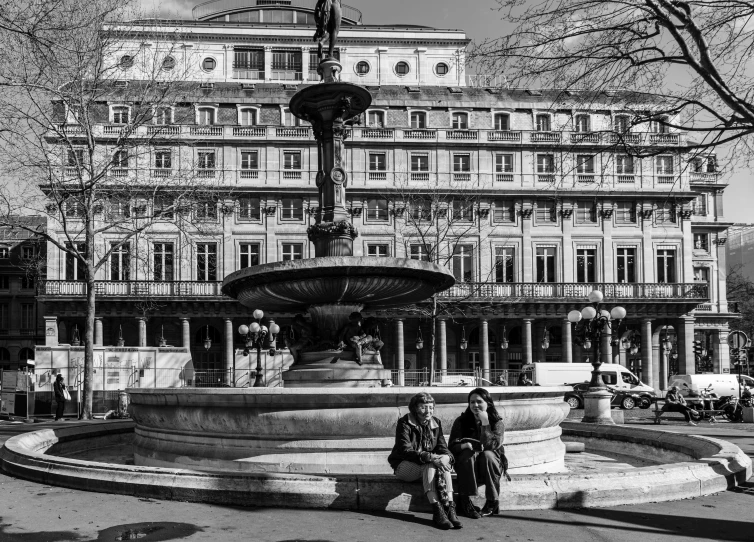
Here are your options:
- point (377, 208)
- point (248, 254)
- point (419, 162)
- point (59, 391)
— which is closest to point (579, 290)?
point (419, 162)

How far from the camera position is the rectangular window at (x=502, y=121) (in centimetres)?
5406

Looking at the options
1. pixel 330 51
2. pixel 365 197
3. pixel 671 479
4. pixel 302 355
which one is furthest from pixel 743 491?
pixel 365 197

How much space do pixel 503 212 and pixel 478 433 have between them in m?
46.2

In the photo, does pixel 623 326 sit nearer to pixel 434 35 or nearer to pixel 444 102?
pixel 444 102

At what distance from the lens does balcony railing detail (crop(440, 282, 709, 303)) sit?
168 feet

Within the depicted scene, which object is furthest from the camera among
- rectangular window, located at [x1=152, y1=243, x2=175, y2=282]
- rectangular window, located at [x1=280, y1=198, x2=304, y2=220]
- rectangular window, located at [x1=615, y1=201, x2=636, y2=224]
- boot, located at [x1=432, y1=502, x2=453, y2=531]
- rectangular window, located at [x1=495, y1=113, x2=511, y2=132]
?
rectangular window, located at [x1=495, y1=113, x2=511, y2=132]

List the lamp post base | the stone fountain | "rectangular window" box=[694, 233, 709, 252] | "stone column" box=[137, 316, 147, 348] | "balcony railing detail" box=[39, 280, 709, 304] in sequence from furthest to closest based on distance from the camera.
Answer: "rectangular window" box=[694, 233, 709, 252]
"balcony railing detail" box=[39, 280, 709, 304]
"stone column" box=[137, 316, 147, 348]
the lamp post base
the stone fountain

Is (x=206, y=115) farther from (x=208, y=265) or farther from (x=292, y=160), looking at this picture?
(x=208, y=265)

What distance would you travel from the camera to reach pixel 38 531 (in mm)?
6504

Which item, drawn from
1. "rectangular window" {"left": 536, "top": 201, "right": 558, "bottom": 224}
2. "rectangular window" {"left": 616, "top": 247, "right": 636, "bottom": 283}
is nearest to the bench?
"rectangular window" {"left": 616, "top": 247, "right": 636, "bottom": 283}

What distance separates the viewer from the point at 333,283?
11711 mm

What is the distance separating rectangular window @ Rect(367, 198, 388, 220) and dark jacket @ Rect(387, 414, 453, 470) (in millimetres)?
44997

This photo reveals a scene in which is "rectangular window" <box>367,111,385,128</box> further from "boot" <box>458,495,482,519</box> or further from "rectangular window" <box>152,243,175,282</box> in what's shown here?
"boot" <box>458,495,482,519</box>

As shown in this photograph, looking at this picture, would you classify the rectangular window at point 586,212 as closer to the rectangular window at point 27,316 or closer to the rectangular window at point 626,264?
the rectangular window at point 626,264
